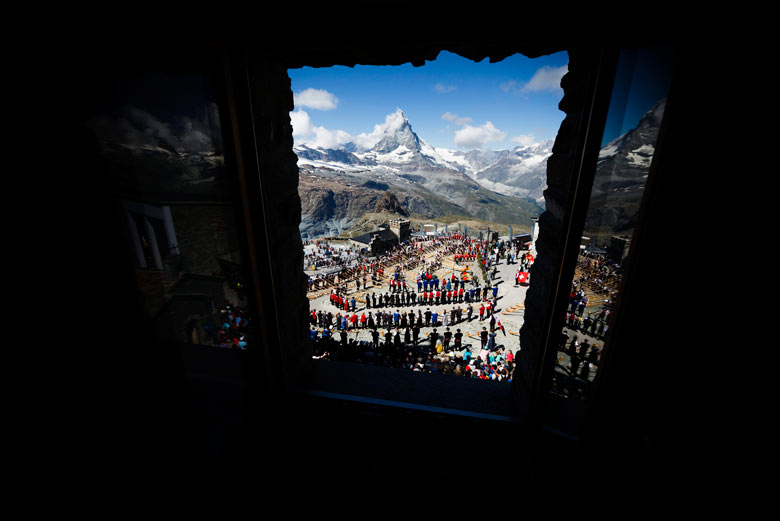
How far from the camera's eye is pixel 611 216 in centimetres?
199

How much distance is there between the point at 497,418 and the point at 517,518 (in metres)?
0.71

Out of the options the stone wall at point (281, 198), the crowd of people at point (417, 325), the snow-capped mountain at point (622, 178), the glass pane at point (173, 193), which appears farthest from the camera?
the crowd of people at point (417, 325)

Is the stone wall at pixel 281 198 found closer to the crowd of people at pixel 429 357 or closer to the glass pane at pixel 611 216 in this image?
the glass pane at pixel 611 216

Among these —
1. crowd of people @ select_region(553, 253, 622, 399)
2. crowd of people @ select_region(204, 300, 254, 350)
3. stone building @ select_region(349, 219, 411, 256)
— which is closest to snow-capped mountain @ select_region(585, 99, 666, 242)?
crowd of people @ select_region(553, 253, 622, 399)

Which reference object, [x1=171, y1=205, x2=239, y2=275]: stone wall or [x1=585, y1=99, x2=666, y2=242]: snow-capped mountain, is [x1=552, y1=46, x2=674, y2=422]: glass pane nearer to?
[x1=585, y1=99, x2=666, y2=242]: snow-capped mountain

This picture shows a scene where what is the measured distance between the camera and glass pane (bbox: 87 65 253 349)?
192 cm

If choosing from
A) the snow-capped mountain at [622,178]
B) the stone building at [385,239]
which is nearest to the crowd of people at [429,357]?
the snow-capped mountain at [622,178]

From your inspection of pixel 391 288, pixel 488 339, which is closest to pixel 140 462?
pixel 488 339

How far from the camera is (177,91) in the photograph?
212cm

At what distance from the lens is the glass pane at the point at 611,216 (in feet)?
5.56

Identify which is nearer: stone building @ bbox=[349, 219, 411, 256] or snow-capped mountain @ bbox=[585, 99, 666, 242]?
snow-capped mountain @ bbox=[585, 99, 666, 242]

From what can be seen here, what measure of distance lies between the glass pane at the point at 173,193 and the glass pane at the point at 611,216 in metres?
2.73

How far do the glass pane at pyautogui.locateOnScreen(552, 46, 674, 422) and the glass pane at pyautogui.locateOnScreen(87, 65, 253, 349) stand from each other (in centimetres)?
273

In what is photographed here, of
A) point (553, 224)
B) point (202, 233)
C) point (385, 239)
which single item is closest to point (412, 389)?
point (553, 224)
